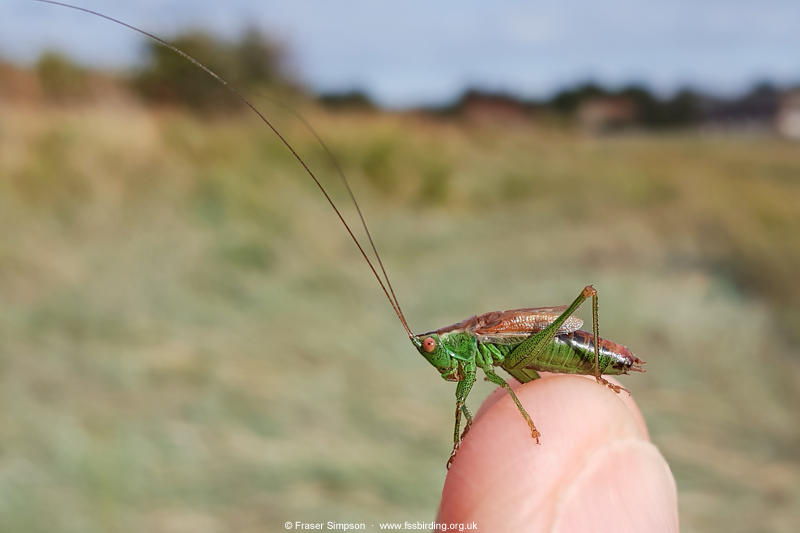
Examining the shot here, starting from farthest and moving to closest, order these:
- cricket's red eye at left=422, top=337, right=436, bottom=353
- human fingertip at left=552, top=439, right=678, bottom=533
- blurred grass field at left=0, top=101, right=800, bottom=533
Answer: blurred grass field at left=0, top=101, right=800, bottom=533 → cricket's red eye at left=422, top=337, right=436, bottom=353 → human fingertip at left=552, top=439, right=678, bottom=533

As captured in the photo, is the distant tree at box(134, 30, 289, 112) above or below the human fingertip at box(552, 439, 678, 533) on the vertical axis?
above

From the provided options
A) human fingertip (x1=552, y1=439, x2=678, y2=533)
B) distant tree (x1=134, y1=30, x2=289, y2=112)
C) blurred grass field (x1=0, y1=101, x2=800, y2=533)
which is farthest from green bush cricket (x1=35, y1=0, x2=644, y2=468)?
distant tree (x1=134, y1=30, x2=289, y2=112)

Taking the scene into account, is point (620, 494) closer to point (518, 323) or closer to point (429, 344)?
point (518, 323)

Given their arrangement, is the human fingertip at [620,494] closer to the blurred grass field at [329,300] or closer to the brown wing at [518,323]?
the brown wing at [518,323]

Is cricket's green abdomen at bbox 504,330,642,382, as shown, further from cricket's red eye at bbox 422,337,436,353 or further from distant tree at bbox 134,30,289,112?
distant tree at bbox 134,30,289,112

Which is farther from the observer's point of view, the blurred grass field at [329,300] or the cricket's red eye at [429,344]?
the blurred grass field at [329,300]

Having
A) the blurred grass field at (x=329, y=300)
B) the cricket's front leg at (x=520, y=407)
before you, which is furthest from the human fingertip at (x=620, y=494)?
the blurred grass field at (x=329, y=300)

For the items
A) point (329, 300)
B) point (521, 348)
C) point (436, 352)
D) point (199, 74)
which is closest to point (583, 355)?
point (521, 348)
